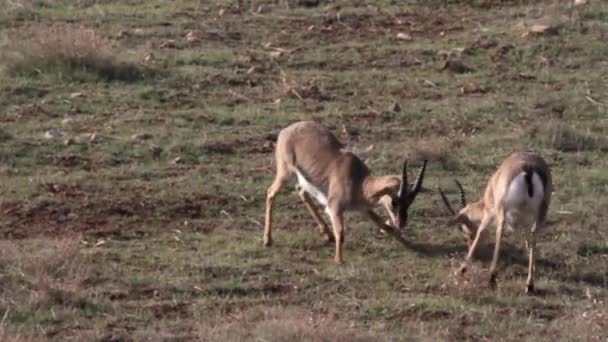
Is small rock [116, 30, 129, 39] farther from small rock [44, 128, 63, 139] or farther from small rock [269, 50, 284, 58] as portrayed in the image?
small rock [44, 128, 63, 139]

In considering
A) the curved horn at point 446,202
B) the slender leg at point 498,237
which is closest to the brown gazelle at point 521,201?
the slender leg at point 498,237

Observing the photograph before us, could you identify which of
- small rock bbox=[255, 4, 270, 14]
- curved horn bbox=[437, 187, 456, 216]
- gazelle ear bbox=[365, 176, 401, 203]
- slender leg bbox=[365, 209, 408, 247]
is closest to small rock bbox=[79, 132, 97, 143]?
slender leg bbox=[365, 209, 408, 247]

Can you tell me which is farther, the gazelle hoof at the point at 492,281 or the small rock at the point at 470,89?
the small rock at the point at 470,89

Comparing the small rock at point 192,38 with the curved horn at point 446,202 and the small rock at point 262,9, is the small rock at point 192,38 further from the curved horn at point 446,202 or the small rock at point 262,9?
the curved horn at point 446,202

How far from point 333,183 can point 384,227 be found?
51 cm

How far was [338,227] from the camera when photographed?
38.5 feet

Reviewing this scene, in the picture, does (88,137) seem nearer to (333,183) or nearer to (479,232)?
(333,183)

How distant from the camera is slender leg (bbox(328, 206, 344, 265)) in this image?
11.6m

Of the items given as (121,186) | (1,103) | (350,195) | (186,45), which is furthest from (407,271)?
(186,45)

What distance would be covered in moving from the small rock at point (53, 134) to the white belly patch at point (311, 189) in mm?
2842

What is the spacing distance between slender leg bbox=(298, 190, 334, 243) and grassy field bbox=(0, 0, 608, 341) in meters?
0.12

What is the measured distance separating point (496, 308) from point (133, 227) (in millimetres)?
3003

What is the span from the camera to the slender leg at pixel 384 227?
11.8 m

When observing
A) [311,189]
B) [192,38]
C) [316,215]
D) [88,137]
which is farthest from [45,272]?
[192,38]
